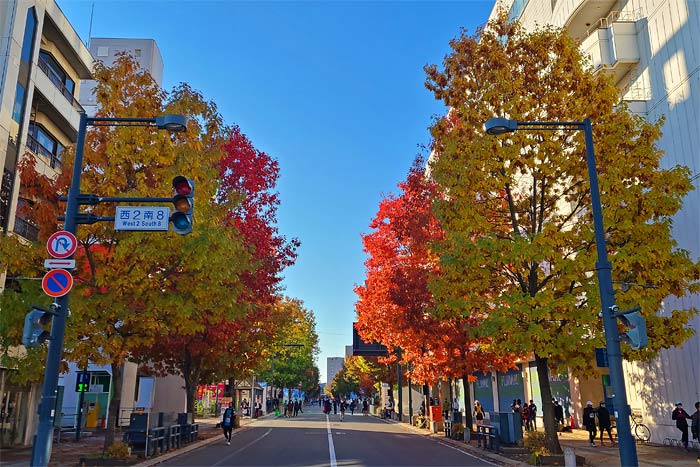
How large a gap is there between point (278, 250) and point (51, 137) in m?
11.3

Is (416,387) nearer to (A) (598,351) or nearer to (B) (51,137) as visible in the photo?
(B) (51,137)

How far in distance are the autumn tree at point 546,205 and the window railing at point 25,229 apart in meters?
16.5

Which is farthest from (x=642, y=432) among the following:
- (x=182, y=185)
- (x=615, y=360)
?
(x=182, y=185)

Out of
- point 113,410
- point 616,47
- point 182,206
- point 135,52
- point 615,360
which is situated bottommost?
point 113,410

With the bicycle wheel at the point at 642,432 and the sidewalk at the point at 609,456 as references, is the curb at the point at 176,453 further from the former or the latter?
the bicycle wheel at the point at 642,432

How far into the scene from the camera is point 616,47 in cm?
2156

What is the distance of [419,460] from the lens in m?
16.3

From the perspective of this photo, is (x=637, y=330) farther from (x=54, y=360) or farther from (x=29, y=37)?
(x=29, y=37)

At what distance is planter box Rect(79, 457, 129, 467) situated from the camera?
14.6 m

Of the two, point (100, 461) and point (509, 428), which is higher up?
point (509, 428)

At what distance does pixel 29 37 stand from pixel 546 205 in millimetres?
19547

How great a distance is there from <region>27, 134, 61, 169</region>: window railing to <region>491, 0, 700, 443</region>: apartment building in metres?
20.2

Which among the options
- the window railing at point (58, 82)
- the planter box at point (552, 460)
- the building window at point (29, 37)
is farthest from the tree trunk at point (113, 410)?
the window railing at point (58, 82)

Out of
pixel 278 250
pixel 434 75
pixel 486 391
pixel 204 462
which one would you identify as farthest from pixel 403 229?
pixel 486 391
